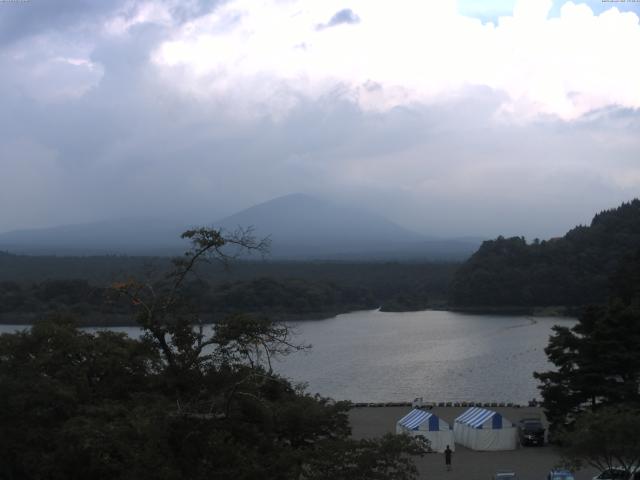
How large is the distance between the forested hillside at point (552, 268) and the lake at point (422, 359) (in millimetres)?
4485

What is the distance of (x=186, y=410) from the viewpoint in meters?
5.29

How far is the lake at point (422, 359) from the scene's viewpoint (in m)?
19.0

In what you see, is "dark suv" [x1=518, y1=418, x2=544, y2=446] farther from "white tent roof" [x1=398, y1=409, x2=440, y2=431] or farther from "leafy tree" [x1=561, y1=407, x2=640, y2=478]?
"leafy tree" [x1=561, y1=407, x2=640, y2=478]

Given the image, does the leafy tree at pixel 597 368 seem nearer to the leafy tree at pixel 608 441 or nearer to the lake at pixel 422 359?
the leafy tree at pixel 608 441

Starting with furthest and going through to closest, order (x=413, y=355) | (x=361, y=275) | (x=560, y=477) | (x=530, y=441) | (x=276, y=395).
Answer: (x=361, y=275) → (x=413, y=355) → (x=530, y=441) → (x=560, y=477) → (x=276, y=395)

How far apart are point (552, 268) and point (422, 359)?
21.3 metres

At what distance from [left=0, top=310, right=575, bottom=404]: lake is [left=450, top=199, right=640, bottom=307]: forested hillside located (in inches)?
177

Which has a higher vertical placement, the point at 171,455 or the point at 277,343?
the point at 277,343

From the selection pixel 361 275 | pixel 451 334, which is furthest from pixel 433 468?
pixel 361 275

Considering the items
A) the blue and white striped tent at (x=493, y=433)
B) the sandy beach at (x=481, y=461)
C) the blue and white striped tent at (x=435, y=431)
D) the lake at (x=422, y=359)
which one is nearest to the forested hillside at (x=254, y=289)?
the lake at (x=422, y=359)

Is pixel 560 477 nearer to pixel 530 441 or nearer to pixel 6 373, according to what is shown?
pixel 530 441

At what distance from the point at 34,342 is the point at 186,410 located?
3.17 m

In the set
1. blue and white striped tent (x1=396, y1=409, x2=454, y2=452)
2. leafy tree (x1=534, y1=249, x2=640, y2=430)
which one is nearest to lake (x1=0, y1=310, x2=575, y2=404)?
blue and white striped tent (x1=396, y1=409, x2=454, y2=452)

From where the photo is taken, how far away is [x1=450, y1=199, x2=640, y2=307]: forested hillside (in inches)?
1678
